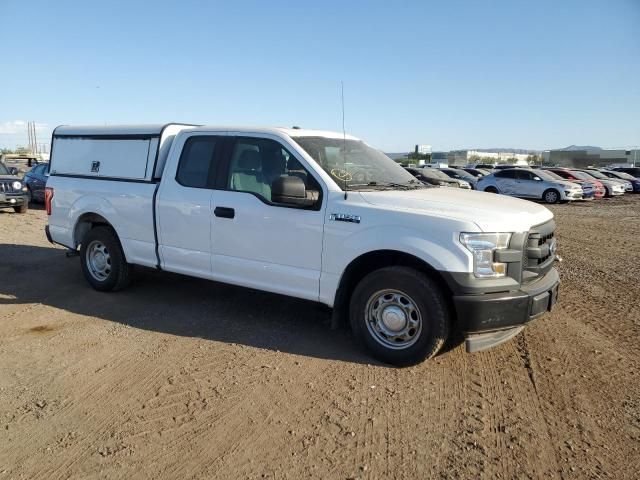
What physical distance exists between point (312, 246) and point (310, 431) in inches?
68.0

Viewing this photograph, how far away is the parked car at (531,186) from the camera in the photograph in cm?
2284

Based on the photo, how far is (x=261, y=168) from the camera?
4988 mm

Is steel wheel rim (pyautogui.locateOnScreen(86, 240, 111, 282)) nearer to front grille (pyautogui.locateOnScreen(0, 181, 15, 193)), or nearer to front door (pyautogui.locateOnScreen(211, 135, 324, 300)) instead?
front door (pyautogui.locateOnScreen(211, 135, 324, 300))

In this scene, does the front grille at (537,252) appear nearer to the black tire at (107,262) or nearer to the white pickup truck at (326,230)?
the white pickup truck at (326,230)

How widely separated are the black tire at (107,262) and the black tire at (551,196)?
21205 mm

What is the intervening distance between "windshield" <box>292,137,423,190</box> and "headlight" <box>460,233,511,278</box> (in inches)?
48.1

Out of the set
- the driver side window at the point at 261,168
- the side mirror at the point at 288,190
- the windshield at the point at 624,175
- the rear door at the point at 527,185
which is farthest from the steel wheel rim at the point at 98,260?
the windshield at the point at 624,175

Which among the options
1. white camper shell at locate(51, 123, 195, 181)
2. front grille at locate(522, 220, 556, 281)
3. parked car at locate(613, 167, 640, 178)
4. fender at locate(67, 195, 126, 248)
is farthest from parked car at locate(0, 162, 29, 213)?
parked car at locate(613, 167, 640, 178)

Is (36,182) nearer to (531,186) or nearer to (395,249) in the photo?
(395,249)

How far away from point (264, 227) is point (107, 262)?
267 cm

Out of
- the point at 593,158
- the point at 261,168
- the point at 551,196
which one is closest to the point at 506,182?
the point at 551,196

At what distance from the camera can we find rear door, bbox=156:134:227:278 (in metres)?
5.23

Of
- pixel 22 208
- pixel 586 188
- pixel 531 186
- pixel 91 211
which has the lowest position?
pixel 22 208

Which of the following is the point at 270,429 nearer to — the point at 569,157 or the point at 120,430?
the point at 120,430
